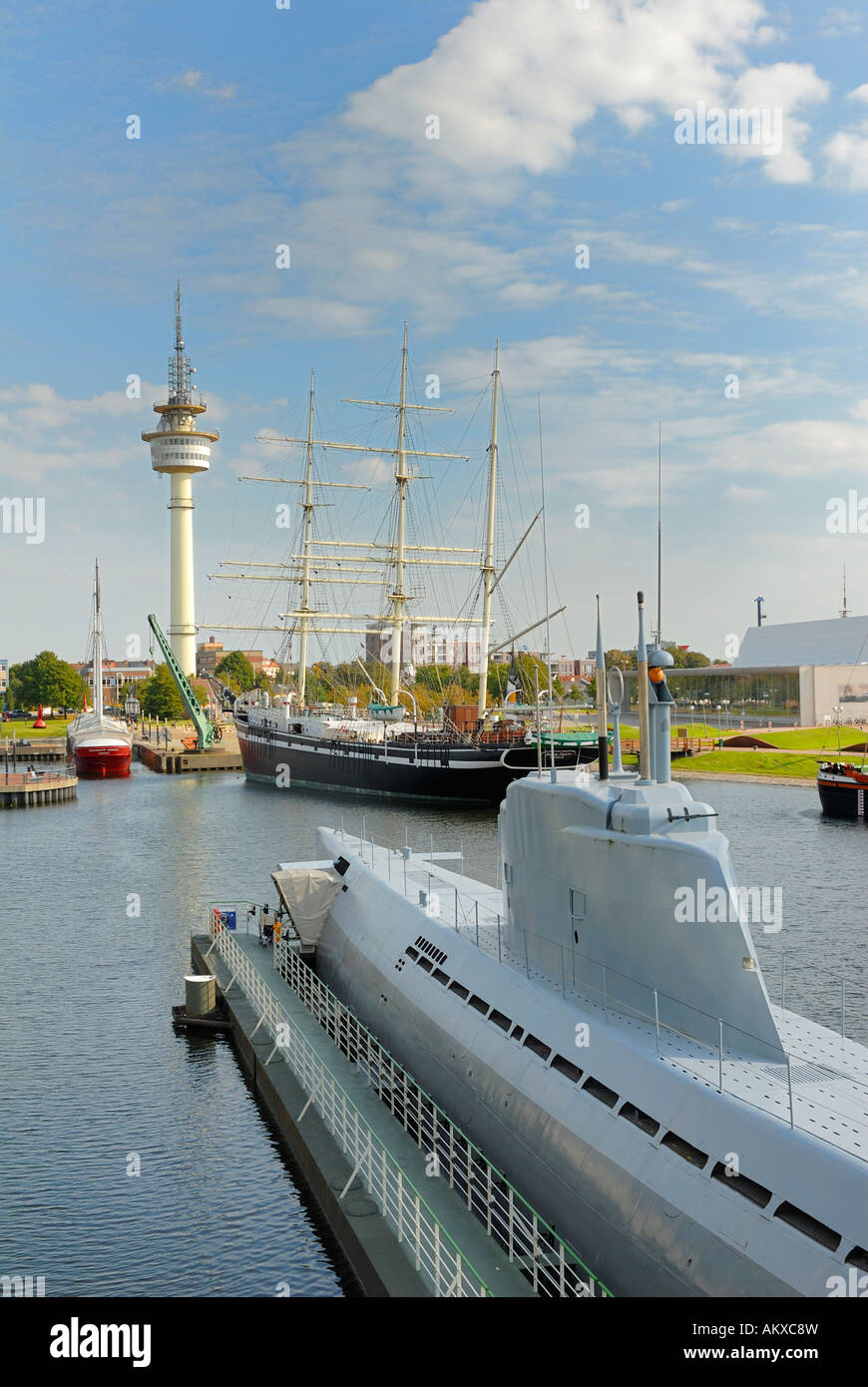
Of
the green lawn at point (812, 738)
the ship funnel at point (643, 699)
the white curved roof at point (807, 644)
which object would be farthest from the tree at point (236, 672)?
the ship funnel at point (643, 699)

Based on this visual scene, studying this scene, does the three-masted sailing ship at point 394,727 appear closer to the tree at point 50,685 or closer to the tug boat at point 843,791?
the tug boat at point 843,791

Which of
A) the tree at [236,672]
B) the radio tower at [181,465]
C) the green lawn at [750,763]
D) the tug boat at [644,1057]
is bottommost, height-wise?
the green lawn at [750,763]

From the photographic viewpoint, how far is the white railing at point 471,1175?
1057 cm

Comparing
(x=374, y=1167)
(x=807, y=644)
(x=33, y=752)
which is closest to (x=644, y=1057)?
(x=374, y=1167)

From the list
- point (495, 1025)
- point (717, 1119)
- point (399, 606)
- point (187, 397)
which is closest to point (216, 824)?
point (399, 606)

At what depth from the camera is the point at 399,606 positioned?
3209 inches

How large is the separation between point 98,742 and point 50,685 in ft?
238

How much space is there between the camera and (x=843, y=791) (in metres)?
54.1

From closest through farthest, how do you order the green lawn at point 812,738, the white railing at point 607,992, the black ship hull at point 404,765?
the white railing at point 607,992 < the black ship hull at point 404,765 < the green lawn at point 812,738

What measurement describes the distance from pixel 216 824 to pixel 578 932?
1764 inches

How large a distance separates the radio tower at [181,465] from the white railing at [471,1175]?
11758 cm

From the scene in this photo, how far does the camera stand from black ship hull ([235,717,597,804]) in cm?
6138
